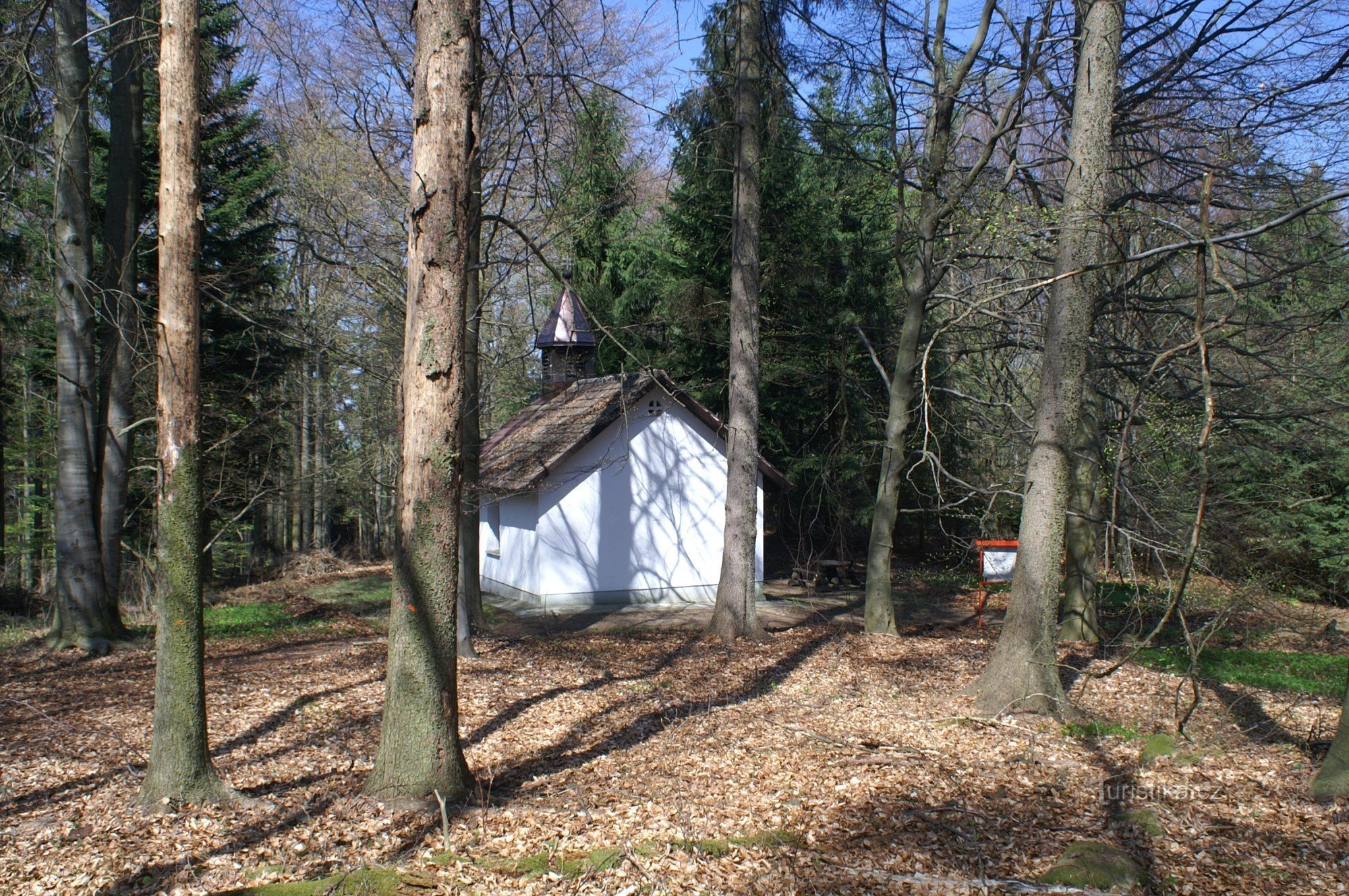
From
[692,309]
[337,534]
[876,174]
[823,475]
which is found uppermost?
[876,174]

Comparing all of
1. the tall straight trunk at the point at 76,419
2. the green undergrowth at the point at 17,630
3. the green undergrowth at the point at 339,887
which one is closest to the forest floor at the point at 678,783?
the green undergrowth at the point at 339,887

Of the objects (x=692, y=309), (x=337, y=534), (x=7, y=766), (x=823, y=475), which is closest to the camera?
(x=7, y=766)

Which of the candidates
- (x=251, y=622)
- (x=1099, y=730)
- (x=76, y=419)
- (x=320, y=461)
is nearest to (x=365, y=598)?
(x=251, y=622)

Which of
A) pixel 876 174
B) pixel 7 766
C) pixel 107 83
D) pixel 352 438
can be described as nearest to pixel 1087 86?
pixel 876 174

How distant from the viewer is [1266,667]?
11156 mm

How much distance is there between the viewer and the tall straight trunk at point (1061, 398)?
8.02m

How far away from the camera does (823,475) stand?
526 inches

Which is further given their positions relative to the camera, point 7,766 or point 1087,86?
point 1087,86

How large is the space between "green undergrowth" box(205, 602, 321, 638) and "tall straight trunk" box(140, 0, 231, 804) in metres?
8.24

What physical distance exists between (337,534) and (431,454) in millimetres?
29729

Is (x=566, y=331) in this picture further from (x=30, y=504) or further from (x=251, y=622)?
(x=30, y=504)

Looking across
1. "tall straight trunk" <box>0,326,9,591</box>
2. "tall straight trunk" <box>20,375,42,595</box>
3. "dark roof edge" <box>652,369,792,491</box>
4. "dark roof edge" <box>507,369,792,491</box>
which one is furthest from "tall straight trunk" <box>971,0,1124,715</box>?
"tall straight trunk" <box>20,375,42,595</box>

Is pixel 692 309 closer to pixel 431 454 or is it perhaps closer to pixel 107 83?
pixel 107 83

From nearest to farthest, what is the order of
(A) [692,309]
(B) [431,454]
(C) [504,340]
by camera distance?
(B) [431,454], (A) [692,309], (C) [504,340]
